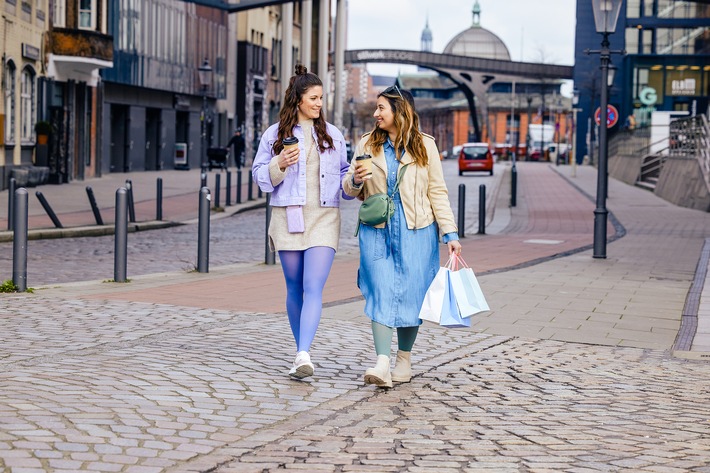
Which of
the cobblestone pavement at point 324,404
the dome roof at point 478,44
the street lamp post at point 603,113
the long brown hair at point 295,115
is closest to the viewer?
the cobblestone pavement at point 324,404

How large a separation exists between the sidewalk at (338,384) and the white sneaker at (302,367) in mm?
63

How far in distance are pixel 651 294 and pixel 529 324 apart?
2758 mm

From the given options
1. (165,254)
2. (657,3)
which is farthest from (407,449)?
(657,3)

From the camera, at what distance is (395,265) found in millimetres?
6832

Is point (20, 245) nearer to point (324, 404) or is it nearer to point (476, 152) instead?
point (324, 404)

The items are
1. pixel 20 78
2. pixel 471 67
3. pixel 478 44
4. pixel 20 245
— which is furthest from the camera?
pixel 478 44

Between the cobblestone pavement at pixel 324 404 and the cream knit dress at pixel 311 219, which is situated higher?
the cream knit dress at pixel 311 219

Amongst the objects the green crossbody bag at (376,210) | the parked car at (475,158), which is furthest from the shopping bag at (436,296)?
the parked car at (475,158)

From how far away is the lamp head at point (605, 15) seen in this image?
16.7m

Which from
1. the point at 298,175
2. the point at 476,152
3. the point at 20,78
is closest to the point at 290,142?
the point at 298,175

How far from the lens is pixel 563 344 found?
888 cm

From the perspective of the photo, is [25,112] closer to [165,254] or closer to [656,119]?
[165,254]

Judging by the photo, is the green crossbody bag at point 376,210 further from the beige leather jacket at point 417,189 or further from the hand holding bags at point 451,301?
the hand holding bags at point 451,301

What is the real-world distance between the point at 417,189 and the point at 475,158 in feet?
158
